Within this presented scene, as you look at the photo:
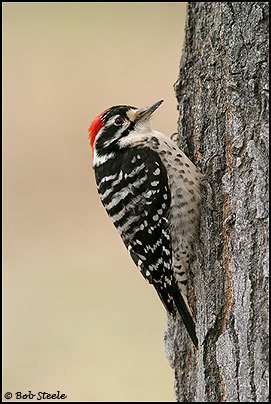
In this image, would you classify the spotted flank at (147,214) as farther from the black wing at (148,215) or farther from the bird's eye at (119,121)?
the bird's eye at (119,121)

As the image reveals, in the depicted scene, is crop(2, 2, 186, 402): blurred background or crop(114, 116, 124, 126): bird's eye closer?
crop(114, 116, 124, 126): bird's eye

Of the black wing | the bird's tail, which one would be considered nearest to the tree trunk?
the bird's tail

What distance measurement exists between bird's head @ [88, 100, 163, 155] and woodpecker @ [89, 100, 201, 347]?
0.53 feet

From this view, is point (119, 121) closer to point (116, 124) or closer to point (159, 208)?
point (116, 124)

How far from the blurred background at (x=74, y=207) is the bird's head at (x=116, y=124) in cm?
240

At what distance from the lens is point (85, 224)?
6.48 metres

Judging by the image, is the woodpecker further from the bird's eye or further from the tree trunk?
the bird's eye

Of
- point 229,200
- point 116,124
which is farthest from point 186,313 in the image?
point 116,124

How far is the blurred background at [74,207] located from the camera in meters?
5.41

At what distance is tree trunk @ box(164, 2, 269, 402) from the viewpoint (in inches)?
94.7

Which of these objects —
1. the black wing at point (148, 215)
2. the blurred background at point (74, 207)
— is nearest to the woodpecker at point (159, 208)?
the black wing at point (148, 215)

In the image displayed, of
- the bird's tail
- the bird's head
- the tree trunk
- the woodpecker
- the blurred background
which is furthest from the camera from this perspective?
the blurred background

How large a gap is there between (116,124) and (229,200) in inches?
40.0

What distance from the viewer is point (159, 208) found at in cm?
309
